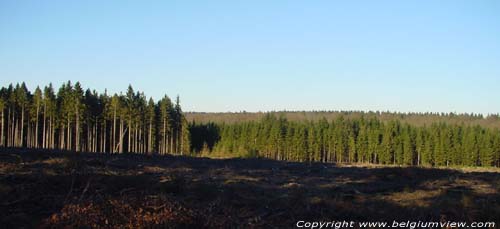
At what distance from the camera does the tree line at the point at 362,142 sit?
94.7 m

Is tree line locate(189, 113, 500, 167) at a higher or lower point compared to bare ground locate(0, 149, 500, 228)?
lower

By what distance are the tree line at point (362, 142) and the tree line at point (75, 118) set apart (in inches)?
801

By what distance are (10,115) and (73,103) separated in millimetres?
13307

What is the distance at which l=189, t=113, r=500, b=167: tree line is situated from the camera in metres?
94.7

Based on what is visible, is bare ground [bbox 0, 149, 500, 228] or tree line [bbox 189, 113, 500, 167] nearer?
bare ground [bbox 0, 149, 500, 228]

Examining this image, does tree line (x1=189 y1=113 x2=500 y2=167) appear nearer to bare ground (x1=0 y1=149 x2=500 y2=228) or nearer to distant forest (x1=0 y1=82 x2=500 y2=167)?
distant forest (x1=0 y1=82 x2=500 y2=167)

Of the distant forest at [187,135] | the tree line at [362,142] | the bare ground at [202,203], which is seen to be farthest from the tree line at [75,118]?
the bare ground at [202,203]

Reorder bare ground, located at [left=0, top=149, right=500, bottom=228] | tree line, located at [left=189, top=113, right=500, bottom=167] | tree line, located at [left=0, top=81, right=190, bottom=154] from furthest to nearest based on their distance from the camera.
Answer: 1. tree line, located at [left=189, top=113, right=500, bottom=167]
2. tree line, located at [left=0, top=81, right=190, bottom=154]
3. bare ground, located at [left=0, top=149, right=500, bottom=228]

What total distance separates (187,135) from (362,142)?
4093cm

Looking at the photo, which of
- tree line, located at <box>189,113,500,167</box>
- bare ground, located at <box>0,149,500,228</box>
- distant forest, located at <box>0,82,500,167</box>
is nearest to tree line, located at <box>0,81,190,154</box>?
distant forest, located at <box>0,82,500,167</box>

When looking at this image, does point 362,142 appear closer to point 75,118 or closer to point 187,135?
point 187,135

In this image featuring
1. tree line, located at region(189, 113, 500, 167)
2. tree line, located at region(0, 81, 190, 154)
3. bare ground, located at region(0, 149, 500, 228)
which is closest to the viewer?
bare ground, located at region(0, 149, 500, 228)

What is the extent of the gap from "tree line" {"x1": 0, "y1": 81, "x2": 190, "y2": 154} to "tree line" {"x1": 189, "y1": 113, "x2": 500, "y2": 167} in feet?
66.7

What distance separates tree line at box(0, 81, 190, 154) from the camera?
64.8 meters
